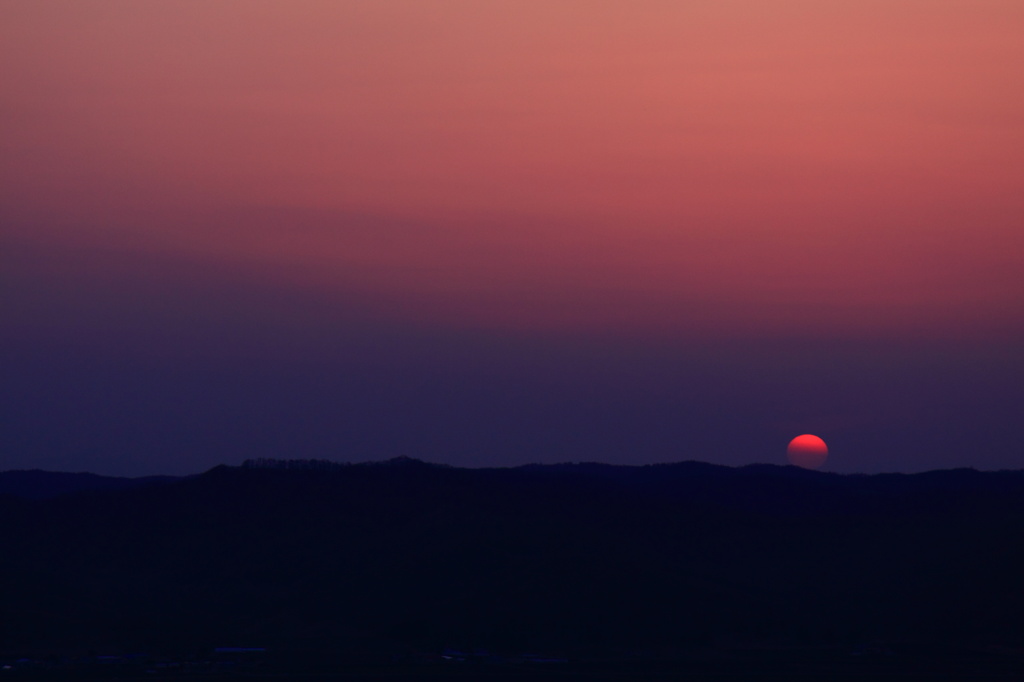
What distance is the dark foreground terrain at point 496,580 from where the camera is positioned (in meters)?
51.0

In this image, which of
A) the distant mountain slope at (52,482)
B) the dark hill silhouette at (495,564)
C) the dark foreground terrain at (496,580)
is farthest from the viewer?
the distant mountain slope at (52,482)

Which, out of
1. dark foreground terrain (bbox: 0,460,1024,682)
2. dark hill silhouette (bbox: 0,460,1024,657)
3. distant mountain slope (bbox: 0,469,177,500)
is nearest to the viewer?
dark foreground terrain (bbox: 0,460,1024,682)

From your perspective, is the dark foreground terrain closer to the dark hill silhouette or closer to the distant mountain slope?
the dark hill silhouette

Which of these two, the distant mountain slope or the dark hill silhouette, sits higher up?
the distant mountain slope

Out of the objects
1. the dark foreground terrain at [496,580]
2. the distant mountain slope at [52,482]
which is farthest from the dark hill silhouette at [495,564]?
the distant mountain slope at [52,482]

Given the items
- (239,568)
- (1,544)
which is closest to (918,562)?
(239,568)

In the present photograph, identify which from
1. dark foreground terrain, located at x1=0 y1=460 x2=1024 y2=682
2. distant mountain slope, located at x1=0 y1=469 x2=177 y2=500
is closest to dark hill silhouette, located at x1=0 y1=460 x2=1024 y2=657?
dark foreground terrain, located at x1=0 y1=460 x2=1024 y2=682

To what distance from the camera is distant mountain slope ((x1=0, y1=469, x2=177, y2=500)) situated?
110m

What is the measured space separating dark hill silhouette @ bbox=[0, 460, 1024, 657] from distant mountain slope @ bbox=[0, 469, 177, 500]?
29979 millimetres

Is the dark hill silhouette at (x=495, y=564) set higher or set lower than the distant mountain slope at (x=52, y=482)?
lower

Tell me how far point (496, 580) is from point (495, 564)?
1983 mm

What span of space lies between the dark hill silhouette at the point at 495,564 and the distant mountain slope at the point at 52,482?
29979 millimetres

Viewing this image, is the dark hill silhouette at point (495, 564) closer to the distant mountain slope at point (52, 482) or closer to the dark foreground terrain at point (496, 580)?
the dark foreground terrain at point (496, 580)

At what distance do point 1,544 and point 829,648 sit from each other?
150 feet
